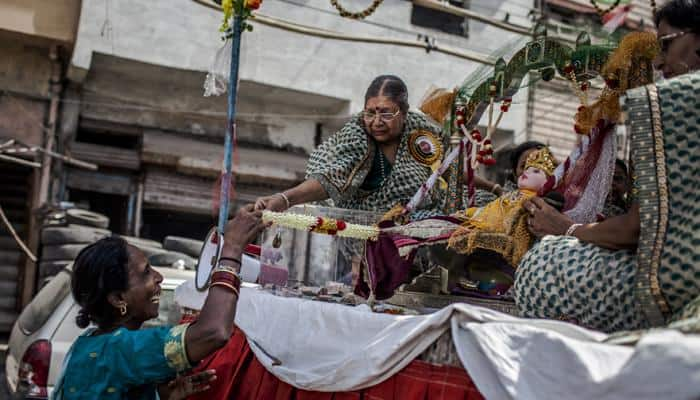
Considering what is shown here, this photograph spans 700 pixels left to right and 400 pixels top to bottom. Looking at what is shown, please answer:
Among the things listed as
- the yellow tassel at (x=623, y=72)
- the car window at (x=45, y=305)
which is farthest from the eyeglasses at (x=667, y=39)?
the car window at (x=45, y=305)

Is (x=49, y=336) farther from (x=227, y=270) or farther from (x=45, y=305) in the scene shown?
(x=227, y=270)

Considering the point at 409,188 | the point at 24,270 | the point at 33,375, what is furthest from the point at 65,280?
the point at 24,270

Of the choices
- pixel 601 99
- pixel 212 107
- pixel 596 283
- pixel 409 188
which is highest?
pixel 212 107

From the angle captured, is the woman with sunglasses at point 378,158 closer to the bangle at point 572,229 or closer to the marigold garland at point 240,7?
the marigold garland at point 240,7

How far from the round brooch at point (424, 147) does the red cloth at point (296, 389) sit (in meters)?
1.36

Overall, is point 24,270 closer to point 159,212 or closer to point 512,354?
point 159,212

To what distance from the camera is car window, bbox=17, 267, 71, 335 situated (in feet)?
18.3

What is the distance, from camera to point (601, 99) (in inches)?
110

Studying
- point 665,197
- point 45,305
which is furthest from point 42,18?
point 665,197

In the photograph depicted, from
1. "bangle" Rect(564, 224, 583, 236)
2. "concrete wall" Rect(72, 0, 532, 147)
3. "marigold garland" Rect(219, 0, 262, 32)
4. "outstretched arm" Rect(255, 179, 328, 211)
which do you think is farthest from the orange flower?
"concrete wall" Rect(72, 0, 532, 147)

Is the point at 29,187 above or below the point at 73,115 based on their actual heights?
below

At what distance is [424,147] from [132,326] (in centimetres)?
184

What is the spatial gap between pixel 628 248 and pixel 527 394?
21.6 inches

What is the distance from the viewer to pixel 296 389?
251 cm
